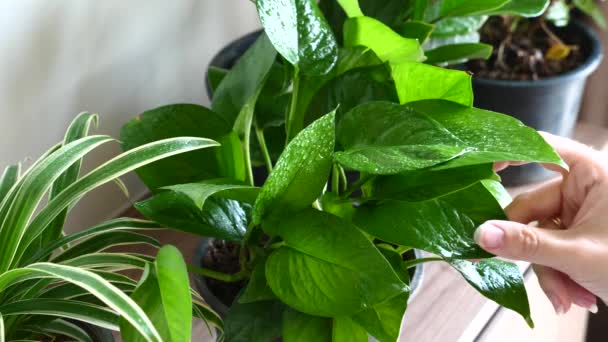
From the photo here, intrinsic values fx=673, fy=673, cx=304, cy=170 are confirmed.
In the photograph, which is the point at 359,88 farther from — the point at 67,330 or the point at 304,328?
the point at 67,330

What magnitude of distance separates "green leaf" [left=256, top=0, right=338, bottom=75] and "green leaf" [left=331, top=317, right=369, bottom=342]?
230mm

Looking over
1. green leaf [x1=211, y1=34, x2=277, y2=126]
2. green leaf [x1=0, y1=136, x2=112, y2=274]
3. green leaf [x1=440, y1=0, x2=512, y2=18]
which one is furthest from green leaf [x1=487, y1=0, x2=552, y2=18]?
green leaf [x1=0, y1=136, x2=112, y2=274]

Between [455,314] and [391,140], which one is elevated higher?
[391,140]

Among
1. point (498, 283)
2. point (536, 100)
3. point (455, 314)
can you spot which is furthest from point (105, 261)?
point (536, 100)

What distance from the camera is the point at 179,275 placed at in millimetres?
474

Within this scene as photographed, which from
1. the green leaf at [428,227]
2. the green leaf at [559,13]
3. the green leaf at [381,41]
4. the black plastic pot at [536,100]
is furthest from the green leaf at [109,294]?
the green leaf at [559,13]

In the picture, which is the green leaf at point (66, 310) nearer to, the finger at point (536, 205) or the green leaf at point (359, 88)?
the green leaf at point (359, 88)

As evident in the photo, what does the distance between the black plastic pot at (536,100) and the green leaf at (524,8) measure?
0.21 metres

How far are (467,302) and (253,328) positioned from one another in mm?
355

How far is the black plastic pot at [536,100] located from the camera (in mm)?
988

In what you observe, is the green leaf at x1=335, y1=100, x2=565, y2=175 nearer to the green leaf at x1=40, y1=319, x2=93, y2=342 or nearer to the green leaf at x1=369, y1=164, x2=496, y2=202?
the green leaf at x1=369, y1=164, x2=496, y2=202

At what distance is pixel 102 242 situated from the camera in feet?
2.18

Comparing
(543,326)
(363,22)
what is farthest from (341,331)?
(543,326)

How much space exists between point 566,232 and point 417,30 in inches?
11.0
